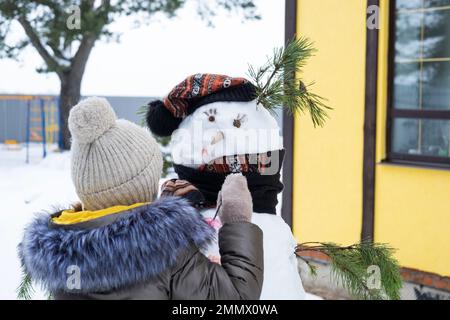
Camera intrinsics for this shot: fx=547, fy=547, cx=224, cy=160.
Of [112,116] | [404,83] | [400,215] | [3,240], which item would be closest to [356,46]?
[404,83]

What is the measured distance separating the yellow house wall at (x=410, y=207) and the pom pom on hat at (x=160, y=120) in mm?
2214

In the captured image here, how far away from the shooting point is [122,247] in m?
0.97

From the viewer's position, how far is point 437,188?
3051 millimetres

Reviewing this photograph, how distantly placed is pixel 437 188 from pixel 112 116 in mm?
2462

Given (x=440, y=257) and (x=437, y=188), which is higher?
(x=437, y=188)

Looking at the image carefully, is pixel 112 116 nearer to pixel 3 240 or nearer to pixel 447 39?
pixel 447 39

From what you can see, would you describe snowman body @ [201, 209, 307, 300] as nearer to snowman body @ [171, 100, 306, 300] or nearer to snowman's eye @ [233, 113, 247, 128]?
snowman body @ [171, 100, 306, 300]

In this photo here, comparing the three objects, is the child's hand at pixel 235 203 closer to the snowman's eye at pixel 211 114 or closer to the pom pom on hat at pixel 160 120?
the snowman's eye at pixel 211 114

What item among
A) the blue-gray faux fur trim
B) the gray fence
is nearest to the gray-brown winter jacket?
the blue-gray faux fur trim

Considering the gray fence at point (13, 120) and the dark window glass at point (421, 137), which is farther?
the gray fence at point (13, 120)

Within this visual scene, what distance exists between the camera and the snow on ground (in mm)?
3773

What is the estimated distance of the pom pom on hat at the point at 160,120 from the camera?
4.06 ft

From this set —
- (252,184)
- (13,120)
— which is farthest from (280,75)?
(13,120)

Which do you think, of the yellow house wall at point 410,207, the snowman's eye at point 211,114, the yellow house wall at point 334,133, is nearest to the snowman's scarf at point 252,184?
the snowman's eye at point 211,114
